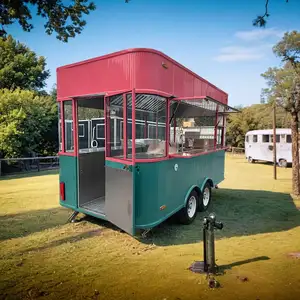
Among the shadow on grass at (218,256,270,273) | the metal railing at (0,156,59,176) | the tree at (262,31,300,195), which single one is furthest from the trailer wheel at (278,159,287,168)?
the metal railing at (0,156,59,176)

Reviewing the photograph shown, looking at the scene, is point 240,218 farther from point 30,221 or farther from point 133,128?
point 30,221

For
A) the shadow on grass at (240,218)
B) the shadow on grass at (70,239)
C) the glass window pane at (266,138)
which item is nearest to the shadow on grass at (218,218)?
the shadow on grass at (240,218)

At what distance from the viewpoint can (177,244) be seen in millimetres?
4891

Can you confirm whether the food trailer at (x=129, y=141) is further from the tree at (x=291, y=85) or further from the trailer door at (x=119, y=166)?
the tree at (x=291, y=85)

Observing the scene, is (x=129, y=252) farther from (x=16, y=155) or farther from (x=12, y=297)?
(x=16, y=155)

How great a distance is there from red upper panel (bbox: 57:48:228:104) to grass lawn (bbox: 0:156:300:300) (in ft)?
9.82

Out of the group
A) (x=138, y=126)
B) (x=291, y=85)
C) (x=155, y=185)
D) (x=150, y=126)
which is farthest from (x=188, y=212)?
(x=291, y=85)

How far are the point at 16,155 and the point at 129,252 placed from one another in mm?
13867

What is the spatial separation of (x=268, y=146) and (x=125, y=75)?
17.6 m

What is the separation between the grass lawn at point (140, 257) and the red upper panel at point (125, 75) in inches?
118

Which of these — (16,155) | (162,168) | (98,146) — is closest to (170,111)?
(162,168)

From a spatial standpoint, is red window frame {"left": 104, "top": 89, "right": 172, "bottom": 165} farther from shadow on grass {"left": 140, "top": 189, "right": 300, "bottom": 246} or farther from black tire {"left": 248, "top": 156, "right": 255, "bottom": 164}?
black tire {"left": 248, "top": 156, "right": 255, "bottom": 164}

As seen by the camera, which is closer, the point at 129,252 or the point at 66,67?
the point at 129,252

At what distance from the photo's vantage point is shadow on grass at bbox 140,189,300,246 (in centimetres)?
531
